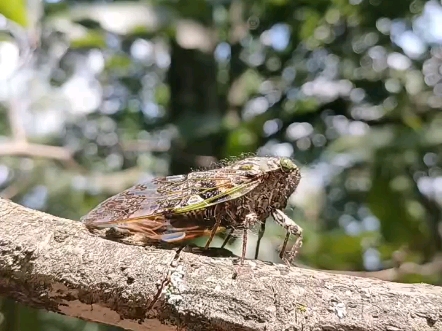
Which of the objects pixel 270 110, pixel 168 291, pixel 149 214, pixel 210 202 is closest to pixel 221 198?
pixel 210 202

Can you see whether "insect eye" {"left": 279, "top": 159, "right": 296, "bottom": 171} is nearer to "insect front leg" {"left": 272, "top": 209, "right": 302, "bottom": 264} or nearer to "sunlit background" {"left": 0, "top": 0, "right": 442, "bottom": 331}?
"insect front leg" {"left": 272, "top": 209, "right": 302, "bottom": 264}

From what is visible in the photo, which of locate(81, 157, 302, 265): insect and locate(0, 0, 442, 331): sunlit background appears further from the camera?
locate(0, 0, 442, 331): sunlit background

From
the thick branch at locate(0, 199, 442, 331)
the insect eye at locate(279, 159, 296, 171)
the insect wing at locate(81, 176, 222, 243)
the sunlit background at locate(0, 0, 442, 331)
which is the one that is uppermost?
the sunlit background at locate(0, 0, 442, 331)

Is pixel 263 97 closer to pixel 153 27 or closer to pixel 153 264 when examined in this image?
pixel 153 27

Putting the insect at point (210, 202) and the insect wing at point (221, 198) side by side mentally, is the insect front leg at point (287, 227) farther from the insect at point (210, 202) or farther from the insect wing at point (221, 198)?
the insect wing at point (221, 198)

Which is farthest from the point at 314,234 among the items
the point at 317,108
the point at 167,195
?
the point at 167,195

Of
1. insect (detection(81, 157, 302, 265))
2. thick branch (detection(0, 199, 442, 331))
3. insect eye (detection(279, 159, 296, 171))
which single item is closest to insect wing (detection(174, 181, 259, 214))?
insect (detection(81, 157, 302, 265))
